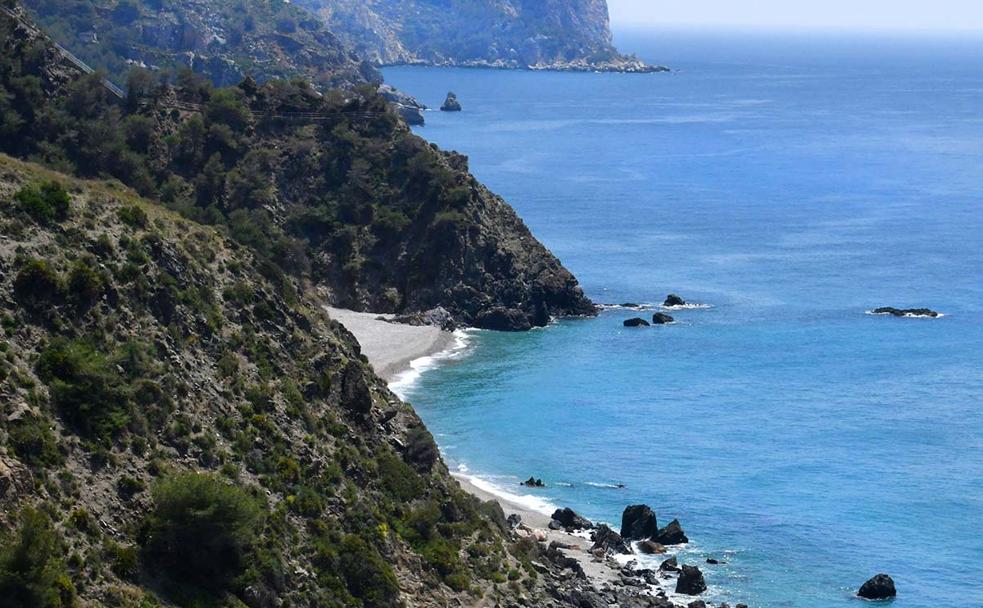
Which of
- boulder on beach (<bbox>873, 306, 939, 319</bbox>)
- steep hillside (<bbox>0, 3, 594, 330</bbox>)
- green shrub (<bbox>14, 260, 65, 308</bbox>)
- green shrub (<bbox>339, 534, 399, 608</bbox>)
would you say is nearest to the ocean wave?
green shrub (<bbox>339, 534, 399, 608</bbox>)

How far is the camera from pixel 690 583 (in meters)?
70.6

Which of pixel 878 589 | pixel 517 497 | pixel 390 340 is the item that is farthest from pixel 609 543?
pixel 390 340

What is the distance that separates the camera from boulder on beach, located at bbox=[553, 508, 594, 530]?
7862cm

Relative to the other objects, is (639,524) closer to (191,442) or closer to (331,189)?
(191,442)

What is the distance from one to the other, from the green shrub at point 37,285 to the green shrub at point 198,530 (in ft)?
26.2

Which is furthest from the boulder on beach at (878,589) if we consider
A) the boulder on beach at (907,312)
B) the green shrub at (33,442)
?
the boulder on beach at (907,312)

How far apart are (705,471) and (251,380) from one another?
32.3 meters

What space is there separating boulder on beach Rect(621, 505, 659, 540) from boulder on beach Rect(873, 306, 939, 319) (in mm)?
54824

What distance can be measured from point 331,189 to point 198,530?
255 ft

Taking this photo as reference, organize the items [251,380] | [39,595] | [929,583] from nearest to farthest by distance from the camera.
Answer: [39,595], [251,380], [929,583]

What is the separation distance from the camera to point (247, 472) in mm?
59594

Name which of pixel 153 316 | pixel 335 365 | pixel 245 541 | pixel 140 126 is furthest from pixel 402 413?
pixel 140 126

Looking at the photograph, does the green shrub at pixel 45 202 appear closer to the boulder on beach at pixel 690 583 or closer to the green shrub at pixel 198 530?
the green shrub at pixel 198 530

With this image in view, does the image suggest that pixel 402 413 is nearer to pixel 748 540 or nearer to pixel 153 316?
pixel 153 316
